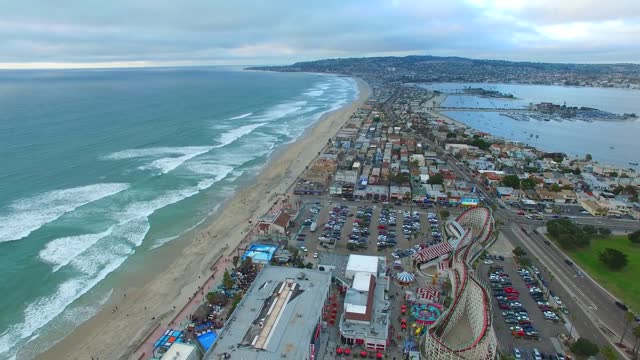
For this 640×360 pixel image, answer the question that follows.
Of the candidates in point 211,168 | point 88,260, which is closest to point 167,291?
point 88,260

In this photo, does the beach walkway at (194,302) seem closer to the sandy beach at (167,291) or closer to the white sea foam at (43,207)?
the sandy beach at (167,291)

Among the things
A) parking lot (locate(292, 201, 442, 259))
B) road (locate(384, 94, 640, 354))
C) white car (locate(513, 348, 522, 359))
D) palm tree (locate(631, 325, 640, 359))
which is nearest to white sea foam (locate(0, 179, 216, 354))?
parking lot (locate(292, 201, 442, 259))

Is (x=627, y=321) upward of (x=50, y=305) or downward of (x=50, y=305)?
upward

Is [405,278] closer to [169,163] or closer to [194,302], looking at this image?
[194,302]

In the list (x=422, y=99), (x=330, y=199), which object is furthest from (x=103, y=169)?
(x=422, y=99)

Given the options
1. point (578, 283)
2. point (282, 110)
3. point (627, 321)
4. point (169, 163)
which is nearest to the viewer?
point (627, 321)

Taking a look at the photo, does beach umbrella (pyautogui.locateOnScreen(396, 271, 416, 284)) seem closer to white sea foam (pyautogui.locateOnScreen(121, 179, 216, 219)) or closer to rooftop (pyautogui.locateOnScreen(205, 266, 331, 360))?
rooftop (pyautogui.locateOnScreen(205, 266, 331, 360))

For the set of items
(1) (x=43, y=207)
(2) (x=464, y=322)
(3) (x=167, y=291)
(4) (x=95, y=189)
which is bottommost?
(3) (x=167, y=291)

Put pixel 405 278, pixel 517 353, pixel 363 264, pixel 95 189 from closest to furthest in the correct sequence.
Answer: pixel 517 353
pixel 405 278
pixel 363 264
pixel 95 189
